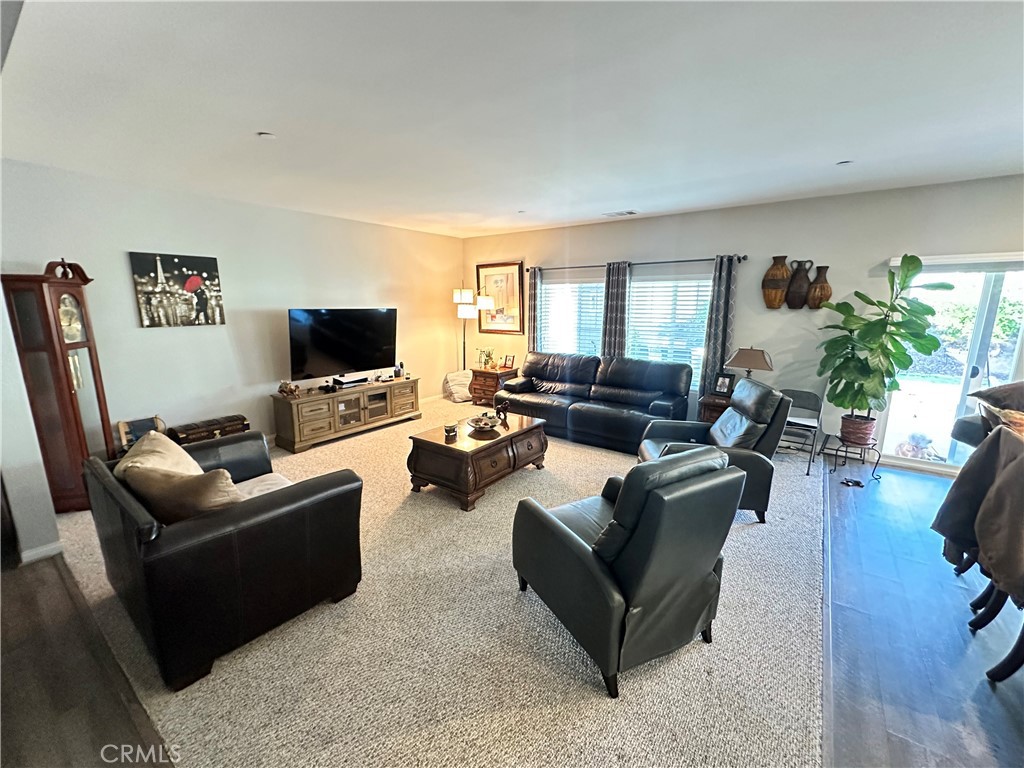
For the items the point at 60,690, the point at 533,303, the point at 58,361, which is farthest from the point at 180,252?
the point at 533,303

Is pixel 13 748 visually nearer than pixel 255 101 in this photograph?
Yes

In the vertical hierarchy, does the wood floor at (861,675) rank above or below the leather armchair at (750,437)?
below

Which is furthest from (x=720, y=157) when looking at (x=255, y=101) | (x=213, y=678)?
(x=213, y=678)

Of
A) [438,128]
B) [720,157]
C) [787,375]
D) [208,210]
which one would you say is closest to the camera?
[438,128]

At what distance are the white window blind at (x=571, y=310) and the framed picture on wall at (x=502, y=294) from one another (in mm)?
411

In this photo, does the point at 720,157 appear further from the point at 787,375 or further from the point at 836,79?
the point at 787,375

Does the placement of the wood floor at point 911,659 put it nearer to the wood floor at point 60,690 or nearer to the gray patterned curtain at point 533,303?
the wood floor at point 60,690

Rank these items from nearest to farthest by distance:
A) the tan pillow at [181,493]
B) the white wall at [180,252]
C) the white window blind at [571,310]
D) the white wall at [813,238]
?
1. the tan pillow at [181,493]
2. the white wall at [180,252]
3. the white wall at [813,238]
4. the white window blind at [571,310]

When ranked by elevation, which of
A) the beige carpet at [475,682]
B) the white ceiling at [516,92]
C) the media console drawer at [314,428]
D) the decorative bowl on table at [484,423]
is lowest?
the beige carpet at [475,682]

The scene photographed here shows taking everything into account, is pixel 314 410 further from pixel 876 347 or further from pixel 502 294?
pixel 876 347

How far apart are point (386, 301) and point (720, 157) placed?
14.3ft

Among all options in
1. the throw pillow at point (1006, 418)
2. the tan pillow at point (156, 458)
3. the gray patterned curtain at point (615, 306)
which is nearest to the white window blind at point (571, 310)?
the gray patterned curtain at point (615, 306)

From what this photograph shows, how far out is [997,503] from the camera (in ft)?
5.86

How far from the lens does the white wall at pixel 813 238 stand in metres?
3.53
